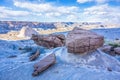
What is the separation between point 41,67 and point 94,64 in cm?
189

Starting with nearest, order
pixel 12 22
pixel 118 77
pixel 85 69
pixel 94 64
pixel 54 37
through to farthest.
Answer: pixel 118 77
pixel 85 69
pixel 94 64
pixel 54 37
pixel 12 22

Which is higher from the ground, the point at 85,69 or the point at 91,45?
the point at 91,45

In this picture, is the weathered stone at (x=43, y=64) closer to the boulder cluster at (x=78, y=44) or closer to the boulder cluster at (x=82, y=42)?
the boulder cluster at (x=78, y=44)

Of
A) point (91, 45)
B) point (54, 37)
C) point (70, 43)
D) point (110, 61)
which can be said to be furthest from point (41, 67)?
point (54, 37)

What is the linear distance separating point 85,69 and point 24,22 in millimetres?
75072

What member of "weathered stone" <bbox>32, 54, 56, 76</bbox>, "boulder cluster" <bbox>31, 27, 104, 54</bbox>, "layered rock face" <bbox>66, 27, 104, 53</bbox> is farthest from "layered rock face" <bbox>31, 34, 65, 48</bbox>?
"weathered stone" <bbox>32, 54, 56, 76</bbox>

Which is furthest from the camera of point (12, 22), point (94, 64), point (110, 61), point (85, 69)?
point (12, 22)

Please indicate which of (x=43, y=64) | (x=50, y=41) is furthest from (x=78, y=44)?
(x=50, y=41)

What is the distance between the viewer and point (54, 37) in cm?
1623

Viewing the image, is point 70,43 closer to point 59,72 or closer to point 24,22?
point 59,72

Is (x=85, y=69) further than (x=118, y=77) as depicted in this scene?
Yes

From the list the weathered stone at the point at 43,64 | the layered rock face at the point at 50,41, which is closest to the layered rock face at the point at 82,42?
the weathered stone at the point at 43,64

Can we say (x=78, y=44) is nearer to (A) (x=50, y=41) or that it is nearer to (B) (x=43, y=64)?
(B) (x=43, y=64)

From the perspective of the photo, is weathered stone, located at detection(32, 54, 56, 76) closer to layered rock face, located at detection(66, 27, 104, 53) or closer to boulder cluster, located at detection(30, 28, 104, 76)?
boulder cluster, located at detection(30, 28, 104, 76)
